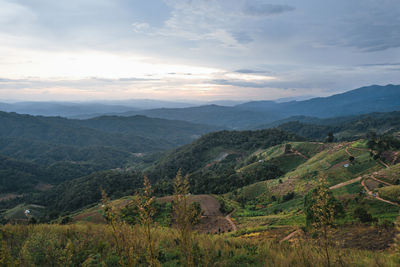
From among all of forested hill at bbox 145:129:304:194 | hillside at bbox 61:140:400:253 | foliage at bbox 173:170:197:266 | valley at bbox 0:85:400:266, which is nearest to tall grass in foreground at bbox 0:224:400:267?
valley at bbox 0:85:400:266

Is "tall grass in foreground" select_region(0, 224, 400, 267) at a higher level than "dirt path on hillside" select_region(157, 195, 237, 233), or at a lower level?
higher

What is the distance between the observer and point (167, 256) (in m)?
7.02

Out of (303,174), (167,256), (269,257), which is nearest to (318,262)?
(269,257)

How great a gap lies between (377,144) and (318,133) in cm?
16664

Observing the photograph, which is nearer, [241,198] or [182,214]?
[182,214]

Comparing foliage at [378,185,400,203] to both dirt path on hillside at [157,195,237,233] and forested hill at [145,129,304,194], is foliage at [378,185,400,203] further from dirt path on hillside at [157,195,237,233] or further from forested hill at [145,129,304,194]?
forested hill at [145,129,304,194]

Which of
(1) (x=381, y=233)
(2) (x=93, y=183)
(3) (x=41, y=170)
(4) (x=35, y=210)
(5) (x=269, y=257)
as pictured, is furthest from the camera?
(3) (x=41, y=170)

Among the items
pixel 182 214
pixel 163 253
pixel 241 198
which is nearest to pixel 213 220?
pixel 241 198

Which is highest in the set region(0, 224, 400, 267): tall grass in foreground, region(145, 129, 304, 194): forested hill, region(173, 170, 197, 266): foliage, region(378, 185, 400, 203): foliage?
region(173, 170, 197, 266): foliage

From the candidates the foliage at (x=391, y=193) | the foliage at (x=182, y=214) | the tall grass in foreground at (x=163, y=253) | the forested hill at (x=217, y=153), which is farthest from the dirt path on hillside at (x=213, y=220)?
the forested hill at (x=217, y=153)

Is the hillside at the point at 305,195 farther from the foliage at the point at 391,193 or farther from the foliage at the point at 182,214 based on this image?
the foliage at the point at 182,214

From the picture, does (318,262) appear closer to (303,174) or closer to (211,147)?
(303,174)

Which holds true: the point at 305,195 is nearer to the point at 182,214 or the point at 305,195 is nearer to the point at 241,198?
the point at 241,198

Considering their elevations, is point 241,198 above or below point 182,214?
below
